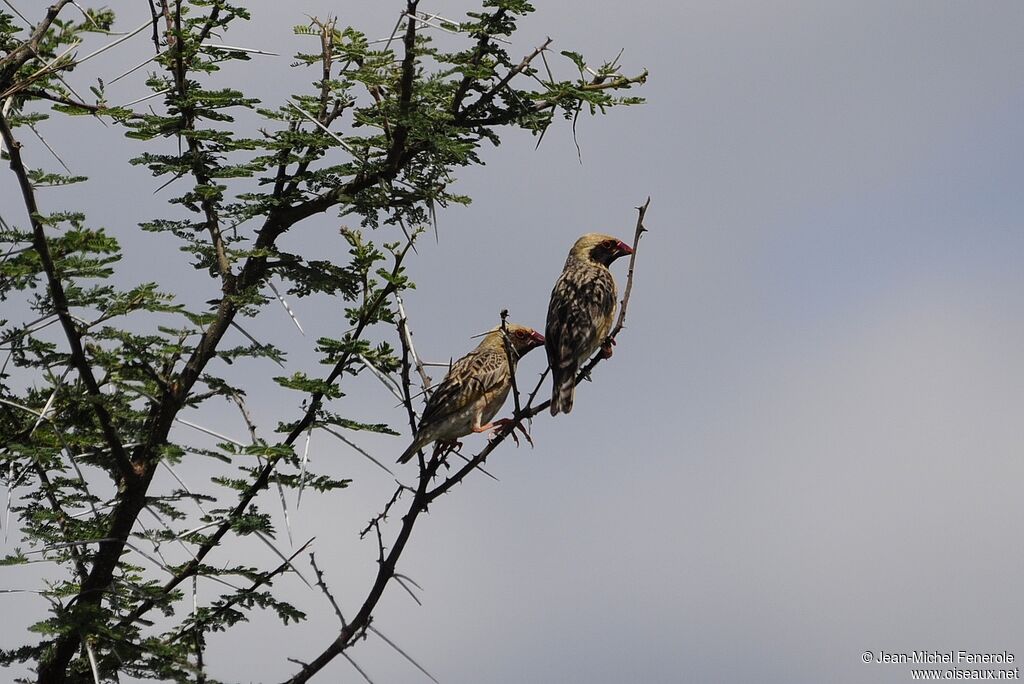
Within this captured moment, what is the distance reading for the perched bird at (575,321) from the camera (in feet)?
27.0

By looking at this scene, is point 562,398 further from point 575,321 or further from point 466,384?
point 575,321

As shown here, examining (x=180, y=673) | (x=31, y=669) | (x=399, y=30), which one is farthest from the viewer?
(x=31, y=669)

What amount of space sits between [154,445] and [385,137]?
1.57 m

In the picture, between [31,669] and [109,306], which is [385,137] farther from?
[31,669]

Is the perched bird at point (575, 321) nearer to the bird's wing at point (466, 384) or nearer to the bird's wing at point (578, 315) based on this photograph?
the bird's wing at point (578, 315)

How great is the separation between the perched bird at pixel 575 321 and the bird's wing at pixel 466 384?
382 millimetres

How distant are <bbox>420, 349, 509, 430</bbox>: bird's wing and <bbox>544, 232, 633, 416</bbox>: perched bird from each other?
1.25 ft

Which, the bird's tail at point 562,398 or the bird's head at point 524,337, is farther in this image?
the bird's head at point 524,337

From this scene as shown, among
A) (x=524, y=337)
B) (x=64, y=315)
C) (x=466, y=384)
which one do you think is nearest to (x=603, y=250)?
(x=524, y=337)

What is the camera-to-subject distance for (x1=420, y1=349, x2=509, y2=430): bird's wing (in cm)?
825

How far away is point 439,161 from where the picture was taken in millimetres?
5379

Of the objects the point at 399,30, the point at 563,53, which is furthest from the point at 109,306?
the point at 563,53

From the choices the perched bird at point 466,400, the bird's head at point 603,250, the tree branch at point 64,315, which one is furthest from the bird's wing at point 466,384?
the tree branch at point 64,315

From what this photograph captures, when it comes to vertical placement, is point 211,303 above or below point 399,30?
below
